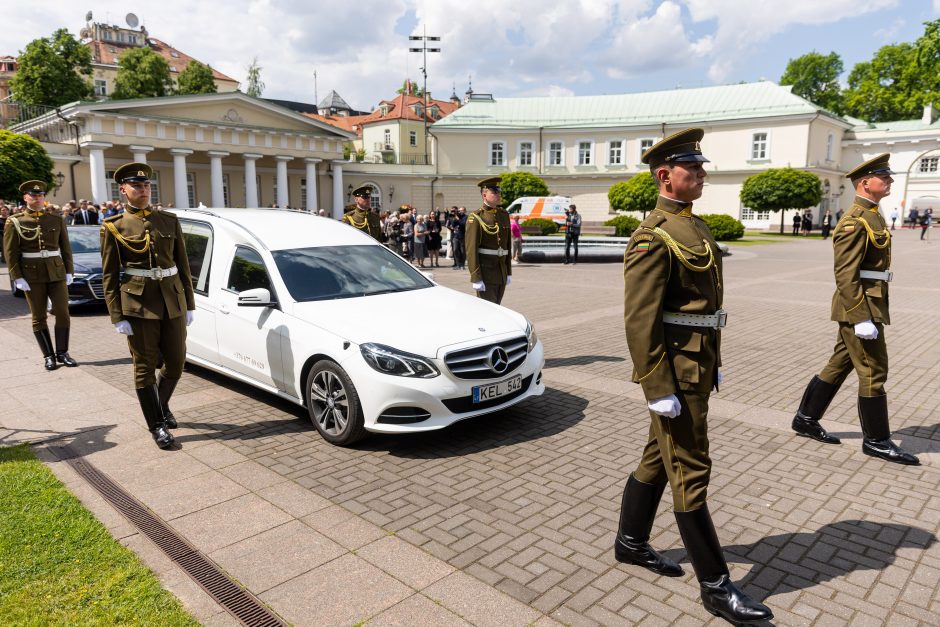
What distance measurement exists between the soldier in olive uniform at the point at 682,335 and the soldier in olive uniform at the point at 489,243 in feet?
15.8

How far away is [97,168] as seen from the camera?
4053 cm

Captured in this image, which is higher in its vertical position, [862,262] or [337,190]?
[337,190]

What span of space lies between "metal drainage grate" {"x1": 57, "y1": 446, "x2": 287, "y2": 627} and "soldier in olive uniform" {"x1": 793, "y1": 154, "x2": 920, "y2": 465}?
178 inches

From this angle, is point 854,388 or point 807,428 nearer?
point 807,428

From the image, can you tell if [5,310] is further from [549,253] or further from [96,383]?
[549,253]

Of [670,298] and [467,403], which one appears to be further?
[467,403]

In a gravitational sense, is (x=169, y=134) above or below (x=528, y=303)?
above

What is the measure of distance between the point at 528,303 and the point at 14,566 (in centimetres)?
1097

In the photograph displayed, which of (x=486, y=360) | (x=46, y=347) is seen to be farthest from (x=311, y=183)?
(x=486, y=360)

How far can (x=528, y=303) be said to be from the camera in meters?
14.0

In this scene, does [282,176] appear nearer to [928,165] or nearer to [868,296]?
[868,296]

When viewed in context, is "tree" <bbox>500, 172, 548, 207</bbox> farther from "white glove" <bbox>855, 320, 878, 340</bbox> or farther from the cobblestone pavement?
"white glove" <bbox>855, 320, 878, 340</bbox>

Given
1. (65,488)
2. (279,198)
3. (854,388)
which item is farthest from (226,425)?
(279,198)

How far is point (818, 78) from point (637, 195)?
4878 centimetres
